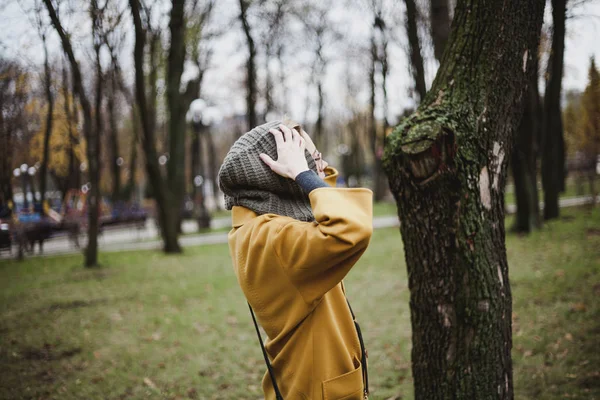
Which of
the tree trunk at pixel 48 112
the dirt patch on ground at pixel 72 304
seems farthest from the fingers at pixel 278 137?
the tree trunk at pixel 48 112

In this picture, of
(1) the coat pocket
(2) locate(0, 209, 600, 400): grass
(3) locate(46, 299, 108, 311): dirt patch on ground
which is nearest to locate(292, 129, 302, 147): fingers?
(1) the coat pocket

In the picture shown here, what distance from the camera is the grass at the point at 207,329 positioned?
4465 mm

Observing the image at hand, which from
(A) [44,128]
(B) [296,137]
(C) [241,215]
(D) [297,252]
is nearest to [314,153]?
(B) [296,137]

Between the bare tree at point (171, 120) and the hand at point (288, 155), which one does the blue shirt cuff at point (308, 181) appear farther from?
the bare tree at point (171, 120)

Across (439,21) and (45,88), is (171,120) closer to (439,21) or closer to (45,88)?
(45,88)

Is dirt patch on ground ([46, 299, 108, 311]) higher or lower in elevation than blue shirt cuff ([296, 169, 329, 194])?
lower

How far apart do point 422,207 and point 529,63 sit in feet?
3.70

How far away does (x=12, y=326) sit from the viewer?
6465 mm

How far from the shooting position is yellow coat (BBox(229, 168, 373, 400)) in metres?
1.45

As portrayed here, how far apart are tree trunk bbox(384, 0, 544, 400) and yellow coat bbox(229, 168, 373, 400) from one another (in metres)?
0.80

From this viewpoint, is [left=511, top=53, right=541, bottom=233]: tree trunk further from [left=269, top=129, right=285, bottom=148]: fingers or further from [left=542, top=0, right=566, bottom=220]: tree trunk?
[left=269, top=129, right=285, bottom=148]: fingers

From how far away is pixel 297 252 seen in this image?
1478 mm

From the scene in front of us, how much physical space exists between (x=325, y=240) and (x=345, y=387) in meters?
0.67

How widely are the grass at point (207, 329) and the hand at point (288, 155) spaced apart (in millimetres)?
3408
